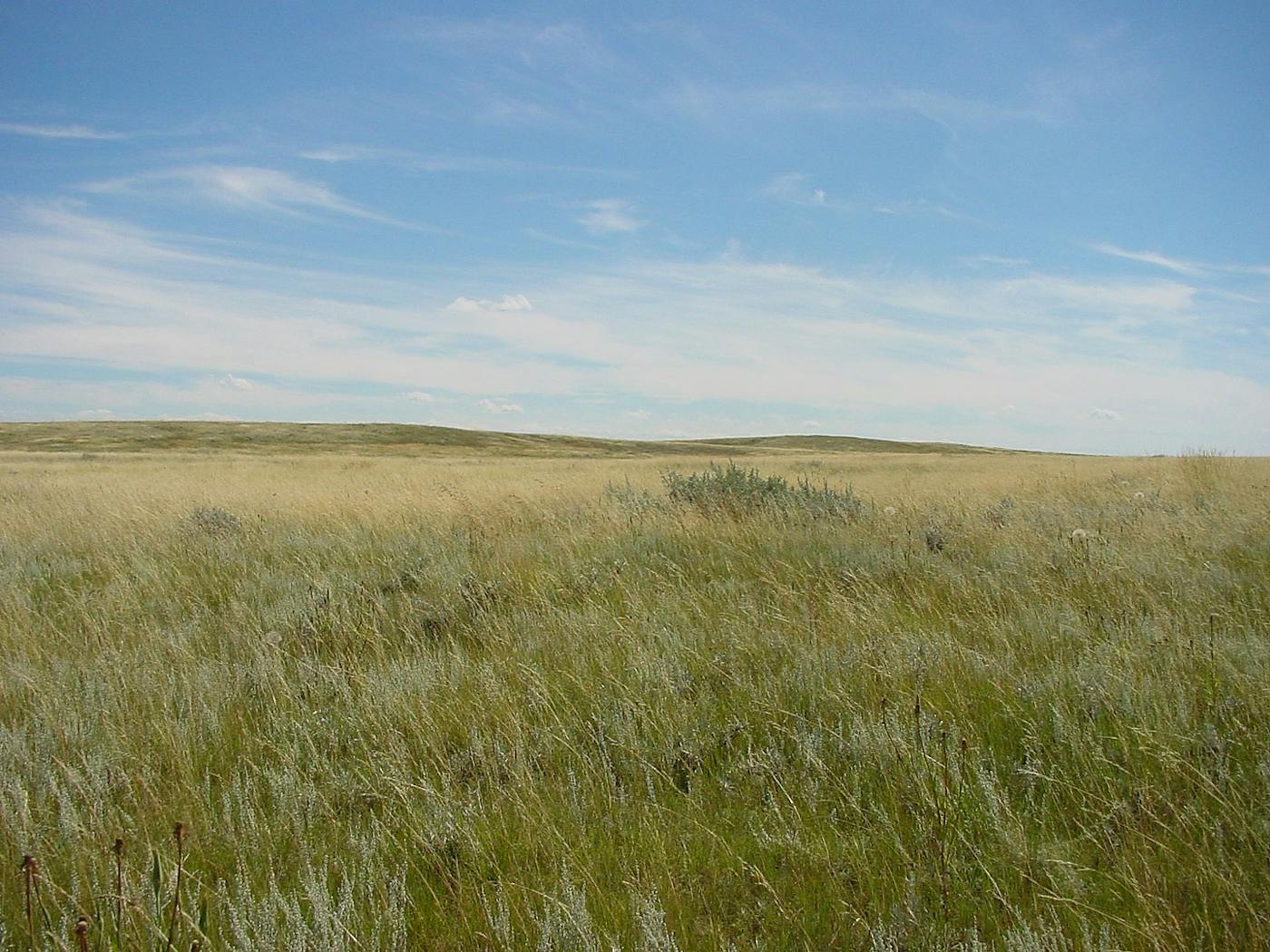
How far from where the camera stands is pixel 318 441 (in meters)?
70.5

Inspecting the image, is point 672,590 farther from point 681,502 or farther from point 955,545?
point 681,502

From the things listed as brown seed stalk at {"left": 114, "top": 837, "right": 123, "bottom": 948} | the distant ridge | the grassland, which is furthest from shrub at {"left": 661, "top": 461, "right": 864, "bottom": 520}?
the distant ridge

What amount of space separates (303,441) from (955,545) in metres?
73.0

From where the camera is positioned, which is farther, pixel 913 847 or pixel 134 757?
pixel 134 757

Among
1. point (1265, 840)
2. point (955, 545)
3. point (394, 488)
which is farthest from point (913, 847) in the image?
point (394, 488)

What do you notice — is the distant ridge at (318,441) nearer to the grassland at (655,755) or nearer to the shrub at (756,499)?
the shrub at (756,499)

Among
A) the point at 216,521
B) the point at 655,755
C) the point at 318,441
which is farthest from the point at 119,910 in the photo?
the point at 318,441

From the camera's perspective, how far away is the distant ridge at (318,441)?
5962 cm

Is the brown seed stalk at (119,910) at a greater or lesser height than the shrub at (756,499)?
lesser

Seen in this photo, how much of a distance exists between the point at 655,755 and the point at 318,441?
7519 cm

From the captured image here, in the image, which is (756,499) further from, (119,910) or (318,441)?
(318,441)

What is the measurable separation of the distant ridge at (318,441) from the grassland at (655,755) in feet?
172

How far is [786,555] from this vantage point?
247 inches

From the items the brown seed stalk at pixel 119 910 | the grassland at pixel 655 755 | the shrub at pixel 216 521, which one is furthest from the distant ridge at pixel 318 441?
the brown seed stalk at pixel 119 910
